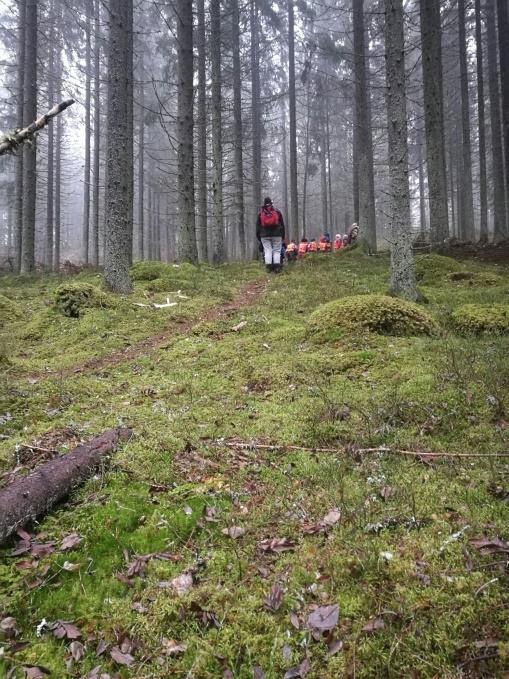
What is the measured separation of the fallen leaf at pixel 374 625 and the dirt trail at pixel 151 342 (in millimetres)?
4984

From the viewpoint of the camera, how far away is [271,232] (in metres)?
14.0

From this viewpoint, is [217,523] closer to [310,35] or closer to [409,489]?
[409,489]

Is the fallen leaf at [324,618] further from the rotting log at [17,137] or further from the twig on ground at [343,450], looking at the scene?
the rotting log at [17,137]

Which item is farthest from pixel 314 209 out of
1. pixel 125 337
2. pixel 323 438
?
pixel 323 438

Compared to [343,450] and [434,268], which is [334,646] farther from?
[434,268]

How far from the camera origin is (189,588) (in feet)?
7.93

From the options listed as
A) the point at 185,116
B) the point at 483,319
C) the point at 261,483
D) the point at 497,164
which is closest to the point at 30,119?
the point at 185,116

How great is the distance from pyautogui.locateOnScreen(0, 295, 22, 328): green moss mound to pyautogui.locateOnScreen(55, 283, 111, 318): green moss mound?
1198mm

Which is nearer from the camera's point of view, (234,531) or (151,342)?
(234,531)

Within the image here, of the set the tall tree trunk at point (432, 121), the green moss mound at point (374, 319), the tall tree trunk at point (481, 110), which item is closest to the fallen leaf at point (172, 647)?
the green moss mound at point (374, 319)

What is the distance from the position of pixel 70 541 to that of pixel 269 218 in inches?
485

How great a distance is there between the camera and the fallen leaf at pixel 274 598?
87.8 inches

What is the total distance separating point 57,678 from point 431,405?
3675 mm

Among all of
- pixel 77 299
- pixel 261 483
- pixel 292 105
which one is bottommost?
pixel 261 483
